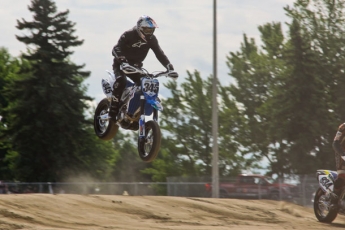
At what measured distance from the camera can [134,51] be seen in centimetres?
1641

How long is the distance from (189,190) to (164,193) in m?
7.54

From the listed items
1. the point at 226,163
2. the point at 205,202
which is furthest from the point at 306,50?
the point at 205,202

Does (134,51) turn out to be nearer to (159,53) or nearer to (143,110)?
(159,53)

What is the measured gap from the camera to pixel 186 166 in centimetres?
6644

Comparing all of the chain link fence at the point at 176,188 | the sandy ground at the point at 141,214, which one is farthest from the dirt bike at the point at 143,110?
the chain link fence at the point at 176,188

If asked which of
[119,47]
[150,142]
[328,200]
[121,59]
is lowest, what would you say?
[328,200]

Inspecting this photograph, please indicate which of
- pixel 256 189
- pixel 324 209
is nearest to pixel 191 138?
pixel 256 189

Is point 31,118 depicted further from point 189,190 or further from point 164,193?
point 189,190

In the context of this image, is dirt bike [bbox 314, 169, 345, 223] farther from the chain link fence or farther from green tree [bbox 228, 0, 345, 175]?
green tree [bbox 228, 0, 345, 175]

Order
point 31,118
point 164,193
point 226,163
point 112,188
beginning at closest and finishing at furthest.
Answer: point 112,188 < point 164,193 < point 31,118 < point 226,163

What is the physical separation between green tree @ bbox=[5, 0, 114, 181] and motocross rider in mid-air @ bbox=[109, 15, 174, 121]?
3276cm

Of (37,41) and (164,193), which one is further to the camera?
(37,41)

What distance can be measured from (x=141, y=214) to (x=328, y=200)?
5480mm

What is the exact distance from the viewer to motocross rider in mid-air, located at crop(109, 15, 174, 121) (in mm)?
15773
